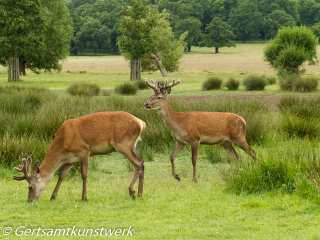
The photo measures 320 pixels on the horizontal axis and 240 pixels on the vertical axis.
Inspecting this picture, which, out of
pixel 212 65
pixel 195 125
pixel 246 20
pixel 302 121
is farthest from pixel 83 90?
pixel 246 20

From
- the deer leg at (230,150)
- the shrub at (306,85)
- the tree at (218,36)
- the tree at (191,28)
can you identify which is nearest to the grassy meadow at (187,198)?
the deer leg at (230,150)

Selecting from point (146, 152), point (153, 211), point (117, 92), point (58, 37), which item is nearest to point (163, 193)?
point (153, 211)

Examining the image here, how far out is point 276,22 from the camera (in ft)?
A: 392

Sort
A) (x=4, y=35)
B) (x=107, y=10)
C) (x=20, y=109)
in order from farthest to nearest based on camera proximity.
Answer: (x=107, y=10) < (x=4, y=35) < (x=20, y=109)

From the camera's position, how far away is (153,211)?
6.46m

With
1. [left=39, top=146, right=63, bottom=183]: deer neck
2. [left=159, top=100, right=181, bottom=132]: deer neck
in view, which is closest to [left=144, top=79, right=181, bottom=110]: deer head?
[left=159, top=100, right=181, bottom=132]: deer neck

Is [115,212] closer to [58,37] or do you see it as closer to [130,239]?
[130,239]

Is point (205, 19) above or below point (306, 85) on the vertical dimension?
above

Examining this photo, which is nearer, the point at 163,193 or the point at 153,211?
the point at 153,211

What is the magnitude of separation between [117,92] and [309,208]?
2096cm

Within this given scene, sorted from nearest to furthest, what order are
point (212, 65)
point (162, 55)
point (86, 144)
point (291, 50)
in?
point (86, 144) → point (291, 50) → point (162, 55) → point (212, 65)

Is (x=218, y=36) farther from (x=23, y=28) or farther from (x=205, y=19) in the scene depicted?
(x=23, y=28)

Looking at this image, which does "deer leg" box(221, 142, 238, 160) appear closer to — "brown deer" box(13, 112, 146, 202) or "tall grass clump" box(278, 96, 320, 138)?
"brown deer" box(13, 112, 146, 202)

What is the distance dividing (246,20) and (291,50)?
9007 centimetres
